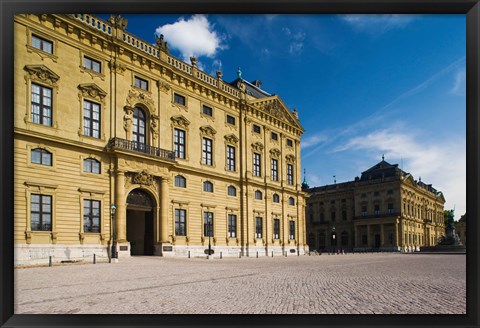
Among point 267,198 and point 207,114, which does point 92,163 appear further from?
point 267,198

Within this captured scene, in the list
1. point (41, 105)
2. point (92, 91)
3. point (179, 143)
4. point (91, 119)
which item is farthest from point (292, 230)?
point (41, 105)

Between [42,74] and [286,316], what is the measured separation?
81.4 feet

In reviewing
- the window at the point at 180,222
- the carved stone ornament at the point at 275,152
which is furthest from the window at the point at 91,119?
the carved stone ornament at the point at 275,152

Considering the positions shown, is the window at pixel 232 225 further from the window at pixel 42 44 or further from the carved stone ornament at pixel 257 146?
the window at pixel 42 44

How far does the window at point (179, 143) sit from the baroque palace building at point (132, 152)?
0.10 metres

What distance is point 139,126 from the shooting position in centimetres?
3488

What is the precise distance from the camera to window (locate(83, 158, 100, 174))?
98.3ft

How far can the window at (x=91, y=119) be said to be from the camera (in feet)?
99.5

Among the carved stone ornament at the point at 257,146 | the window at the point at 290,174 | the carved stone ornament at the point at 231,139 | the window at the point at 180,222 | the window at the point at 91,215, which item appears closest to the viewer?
the window at the point at 91,215

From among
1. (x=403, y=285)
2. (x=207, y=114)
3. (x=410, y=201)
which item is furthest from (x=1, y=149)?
(x=410, y=201)

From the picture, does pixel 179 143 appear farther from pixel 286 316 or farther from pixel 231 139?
pixel 286 316

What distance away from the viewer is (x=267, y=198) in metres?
49.1

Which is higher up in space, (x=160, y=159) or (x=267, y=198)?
(x=160, y=159)

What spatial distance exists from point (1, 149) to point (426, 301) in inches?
392
